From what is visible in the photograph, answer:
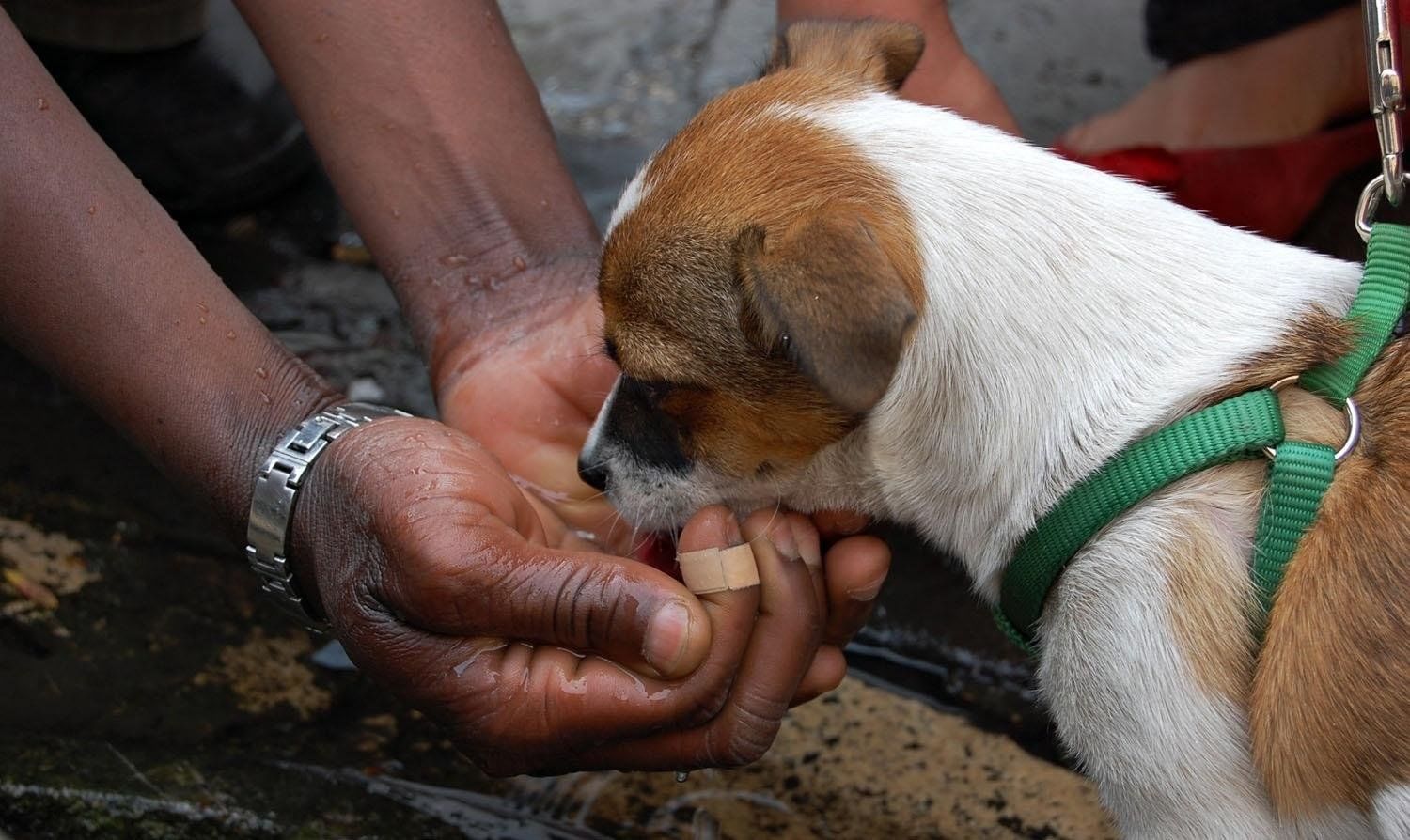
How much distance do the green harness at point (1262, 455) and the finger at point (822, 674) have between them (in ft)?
1.37

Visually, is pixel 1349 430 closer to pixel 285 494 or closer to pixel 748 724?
pixel 748 724

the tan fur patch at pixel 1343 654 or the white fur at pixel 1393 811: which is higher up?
the tan fur patch at pixel 1343 654

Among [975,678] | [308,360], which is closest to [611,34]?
[308,360]

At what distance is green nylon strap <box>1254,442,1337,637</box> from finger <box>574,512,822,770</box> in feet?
2.42

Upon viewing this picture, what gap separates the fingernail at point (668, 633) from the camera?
2137 mm

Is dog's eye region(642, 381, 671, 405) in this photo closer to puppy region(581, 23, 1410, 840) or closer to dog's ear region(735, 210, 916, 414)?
puppy region(581, 23, 1410, 840)

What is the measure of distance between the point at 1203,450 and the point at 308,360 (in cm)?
264

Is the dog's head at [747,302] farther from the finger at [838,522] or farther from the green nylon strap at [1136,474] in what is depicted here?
the green nylon strap at [1136,474]

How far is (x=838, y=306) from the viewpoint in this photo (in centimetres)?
199

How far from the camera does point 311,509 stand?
2410 mm

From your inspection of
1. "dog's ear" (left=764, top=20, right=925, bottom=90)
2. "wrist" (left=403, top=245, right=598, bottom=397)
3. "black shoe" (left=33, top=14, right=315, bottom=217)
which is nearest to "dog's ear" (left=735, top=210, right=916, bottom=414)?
"dog's ear" (left=764, top=20, right=925, bottom=90)

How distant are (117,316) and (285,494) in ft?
1.65

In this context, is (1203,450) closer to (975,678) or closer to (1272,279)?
(1272,279)

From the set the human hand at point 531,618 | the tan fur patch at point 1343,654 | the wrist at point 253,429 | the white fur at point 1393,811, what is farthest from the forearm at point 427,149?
the white fur at point 1393,811
